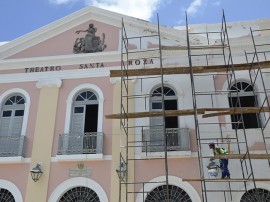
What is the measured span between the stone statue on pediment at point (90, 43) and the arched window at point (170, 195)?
18.1 ft

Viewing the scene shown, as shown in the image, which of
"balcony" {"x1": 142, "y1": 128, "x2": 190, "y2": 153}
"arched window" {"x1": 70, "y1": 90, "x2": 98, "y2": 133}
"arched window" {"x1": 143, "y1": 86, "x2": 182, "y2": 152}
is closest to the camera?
"balcony" {"x1": 142, "y1": 128, "x2": 190, "y2": 153}

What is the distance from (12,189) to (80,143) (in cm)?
263

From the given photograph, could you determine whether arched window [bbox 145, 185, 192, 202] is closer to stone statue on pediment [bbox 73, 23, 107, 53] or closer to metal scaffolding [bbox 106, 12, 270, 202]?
metal scaffolding [bbox 106, 12, 270, 202]

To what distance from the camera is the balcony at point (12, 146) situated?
40.7 feet

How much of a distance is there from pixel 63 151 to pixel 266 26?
8.26m

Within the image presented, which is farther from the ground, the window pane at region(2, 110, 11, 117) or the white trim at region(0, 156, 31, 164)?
the window pane at region(2, 110, 11, 117)

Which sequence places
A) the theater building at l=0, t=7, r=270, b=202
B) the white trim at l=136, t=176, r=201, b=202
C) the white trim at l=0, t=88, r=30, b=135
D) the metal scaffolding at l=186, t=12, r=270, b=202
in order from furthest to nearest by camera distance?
the white trim at l=0, t=88, r=30, b=135 → the theater building at l=0, t=7, r=270, b=202 → the white trim at l=136, t=176, r=201, b=202 → the metal scaffolding at l=186, t=12, r=270, b=202

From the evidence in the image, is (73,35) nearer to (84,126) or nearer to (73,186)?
(84,126)

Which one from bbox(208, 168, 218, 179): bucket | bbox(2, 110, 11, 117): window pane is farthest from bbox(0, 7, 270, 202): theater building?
bbox(208, 168, 218, 179): bucket

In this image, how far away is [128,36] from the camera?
13898 mm

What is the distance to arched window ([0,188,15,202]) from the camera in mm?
12047

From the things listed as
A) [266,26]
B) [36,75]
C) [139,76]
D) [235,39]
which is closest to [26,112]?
[36,75]

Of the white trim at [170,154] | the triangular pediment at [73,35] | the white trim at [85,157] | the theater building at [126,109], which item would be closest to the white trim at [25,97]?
the theater building at [126,109]

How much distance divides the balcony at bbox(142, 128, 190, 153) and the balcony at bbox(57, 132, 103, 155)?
1.48 metres
